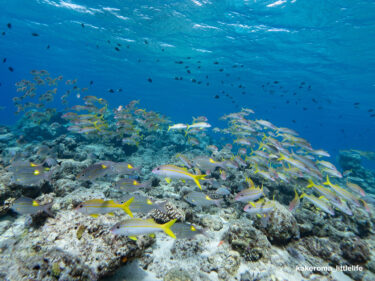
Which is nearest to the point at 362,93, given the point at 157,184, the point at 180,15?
the point at 180,15

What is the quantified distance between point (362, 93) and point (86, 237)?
41589mm

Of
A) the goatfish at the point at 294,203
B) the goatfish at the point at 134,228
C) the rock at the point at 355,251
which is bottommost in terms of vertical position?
the rock at the point at 355,251

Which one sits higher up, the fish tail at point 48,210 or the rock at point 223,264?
the fish tail at point 48,210

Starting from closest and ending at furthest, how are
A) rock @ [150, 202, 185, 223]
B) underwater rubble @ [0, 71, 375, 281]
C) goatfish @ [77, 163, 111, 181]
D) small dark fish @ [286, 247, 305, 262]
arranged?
underwater rubble @ [0, 71, 375, 281], goatfish @ [77, 163, 111, 181], rock @ [150, 202, 185, 223], small dark fish @ [286, 247, 305, 262]

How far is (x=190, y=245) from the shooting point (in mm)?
4375

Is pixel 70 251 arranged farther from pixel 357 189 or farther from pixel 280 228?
pixel 357 189

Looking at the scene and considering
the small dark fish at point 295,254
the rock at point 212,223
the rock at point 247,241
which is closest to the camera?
the rock at point 247,241

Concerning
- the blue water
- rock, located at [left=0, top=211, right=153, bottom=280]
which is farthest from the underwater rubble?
the blue water

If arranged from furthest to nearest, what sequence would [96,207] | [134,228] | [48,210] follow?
[48,210]
[96,207]
[134,228]

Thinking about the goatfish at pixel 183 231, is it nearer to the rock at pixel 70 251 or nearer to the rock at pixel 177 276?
the rock at pixel 177 276

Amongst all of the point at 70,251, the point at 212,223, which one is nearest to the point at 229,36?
the point at 212,223

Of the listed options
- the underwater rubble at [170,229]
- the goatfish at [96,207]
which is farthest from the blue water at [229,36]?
the goatfish at [96,207]

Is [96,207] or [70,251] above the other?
[96,207]

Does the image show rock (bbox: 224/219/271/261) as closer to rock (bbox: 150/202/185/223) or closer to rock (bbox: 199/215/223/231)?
rock (bbox: 199/215/223/231)
